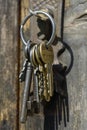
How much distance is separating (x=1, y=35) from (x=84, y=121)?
32 cm

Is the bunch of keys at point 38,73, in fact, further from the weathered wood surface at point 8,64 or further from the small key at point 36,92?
the weathered wood surface at point 8,64

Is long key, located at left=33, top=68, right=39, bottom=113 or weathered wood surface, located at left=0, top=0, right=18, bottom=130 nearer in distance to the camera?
long key, located at left=33, top=68, right=39, bottom=113

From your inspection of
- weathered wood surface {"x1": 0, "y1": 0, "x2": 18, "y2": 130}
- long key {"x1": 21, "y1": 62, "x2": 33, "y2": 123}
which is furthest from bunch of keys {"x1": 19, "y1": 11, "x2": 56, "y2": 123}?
weathered wood surface {"x1": 0, "y1": 0, "x2": 18, "y2": 130}

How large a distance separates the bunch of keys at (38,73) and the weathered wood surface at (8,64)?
12 cm

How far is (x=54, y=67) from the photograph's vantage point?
136 cm

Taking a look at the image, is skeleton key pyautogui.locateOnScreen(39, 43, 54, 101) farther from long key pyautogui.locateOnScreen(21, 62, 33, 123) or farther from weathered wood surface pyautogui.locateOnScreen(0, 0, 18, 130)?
weathered wood surface pyautogui.locateOnScreen(0, 0, 18, 130)

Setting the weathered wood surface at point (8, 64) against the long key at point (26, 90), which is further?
the weathered wood surface at point (8, 64)

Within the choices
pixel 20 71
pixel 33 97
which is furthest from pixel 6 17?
pixel 33 97

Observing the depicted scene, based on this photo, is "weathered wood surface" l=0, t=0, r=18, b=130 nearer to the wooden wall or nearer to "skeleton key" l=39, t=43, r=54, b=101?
the wooden wall

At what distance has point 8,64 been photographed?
146 cm

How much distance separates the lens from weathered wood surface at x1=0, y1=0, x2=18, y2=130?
145 cm

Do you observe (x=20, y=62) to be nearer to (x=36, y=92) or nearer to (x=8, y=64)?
(x=8, y=64)

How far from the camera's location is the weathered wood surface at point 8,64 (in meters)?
1.45

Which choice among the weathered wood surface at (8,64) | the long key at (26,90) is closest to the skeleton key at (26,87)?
the long key at (26,90)
